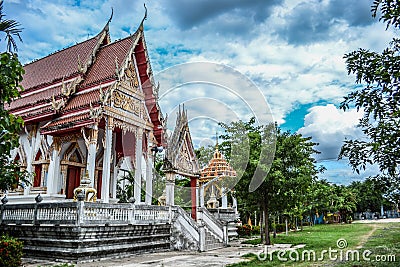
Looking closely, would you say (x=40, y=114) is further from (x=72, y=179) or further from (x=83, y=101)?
(x=72, y=179)

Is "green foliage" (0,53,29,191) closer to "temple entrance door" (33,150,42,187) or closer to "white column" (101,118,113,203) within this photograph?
"white column" (101,118,113,203)

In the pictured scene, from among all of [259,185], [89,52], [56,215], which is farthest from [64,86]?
[259,185]

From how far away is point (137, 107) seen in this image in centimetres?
1620

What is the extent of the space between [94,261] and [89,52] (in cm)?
1039

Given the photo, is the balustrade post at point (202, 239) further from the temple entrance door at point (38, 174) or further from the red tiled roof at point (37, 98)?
the red tiled roof at point (37, 98)

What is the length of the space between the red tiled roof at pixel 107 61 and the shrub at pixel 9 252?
805cm

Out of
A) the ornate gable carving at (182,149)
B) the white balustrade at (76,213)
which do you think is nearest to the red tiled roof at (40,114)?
the white balustrade at (76,213)

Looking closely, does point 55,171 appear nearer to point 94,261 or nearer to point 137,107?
point 137,107

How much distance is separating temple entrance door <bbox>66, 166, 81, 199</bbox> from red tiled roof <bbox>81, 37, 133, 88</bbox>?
3715mm

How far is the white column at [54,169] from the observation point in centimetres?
1462

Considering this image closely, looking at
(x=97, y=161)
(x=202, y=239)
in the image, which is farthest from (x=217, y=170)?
(x=97, y=161)

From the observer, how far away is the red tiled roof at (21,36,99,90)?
17.2m

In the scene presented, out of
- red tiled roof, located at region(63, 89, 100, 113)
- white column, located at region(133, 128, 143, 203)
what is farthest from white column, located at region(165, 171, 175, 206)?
red tiled roof, located at region(63, 89, 100, 113)

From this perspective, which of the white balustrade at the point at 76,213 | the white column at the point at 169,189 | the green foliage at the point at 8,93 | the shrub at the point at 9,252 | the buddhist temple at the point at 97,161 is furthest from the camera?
the white column at the point at 169,189
